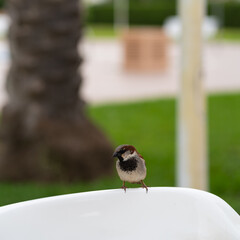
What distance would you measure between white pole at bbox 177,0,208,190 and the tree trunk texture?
102cm

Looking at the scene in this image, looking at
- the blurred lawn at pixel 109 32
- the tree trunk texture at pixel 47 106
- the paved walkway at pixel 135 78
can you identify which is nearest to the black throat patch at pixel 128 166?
the tree trunk texture at pixel 47 106

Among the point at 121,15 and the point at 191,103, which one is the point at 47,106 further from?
the point at 121,15

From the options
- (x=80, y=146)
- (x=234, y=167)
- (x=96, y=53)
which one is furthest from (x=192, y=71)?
(x=96, y=53)

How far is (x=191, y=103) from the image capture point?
14.7 feet

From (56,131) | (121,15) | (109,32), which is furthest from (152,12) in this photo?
(56,131)

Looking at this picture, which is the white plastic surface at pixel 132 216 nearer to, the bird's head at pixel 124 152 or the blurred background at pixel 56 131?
the bird's head at pixel 124 152

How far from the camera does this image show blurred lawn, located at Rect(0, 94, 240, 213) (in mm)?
5180

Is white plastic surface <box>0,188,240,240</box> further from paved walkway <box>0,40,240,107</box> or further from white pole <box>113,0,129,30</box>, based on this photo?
white pole <box>113,0,129,30</box>

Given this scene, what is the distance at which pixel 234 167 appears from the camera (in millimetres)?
5902

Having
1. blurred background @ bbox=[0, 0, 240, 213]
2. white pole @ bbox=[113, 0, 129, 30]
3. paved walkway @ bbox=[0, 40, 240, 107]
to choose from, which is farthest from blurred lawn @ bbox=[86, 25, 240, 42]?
blurred background @ bbox=[0, 0, 240, 213]

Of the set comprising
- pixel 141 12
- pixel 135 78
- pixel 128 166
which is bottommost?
pixel 135 78

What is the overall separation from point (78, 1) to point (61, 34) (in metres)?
0.32

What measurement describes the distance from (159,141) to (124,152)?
4.81 metres

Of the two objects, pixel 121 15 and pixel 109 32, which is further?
pixel 121 15
